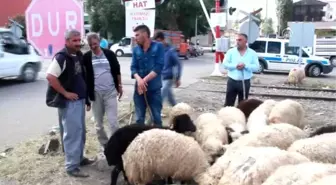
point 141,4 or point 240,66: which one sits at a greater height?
point 141,4

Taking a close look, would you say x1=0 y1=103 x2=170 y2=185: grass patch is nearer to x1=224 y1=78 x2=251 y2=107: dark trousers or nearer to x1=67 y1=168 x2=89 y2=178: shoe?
x1=67 y1=168 x2=89 y2=178: shoe

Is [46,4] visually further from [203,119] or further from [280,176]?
[280,176]

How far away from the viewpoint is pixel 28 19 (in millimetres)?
5590

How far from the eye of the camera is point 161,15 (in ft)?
147

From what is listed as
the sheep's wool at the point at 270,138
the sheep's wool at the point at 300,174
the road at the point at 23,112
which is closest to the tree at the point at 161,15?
Answer: the road at the point at 23,112

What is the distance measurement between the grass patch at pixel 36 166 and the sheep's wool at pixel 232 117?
223 cm

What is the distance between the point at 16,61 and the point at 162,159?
43.3 feet

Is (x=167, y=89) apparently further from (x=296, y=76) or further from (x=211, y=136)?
(x=296, y=76)

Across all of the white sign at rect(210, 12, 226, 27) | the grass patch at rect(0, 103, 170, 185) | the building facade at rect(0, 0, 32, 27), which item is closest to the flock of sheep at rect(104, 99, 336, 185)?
the grass patch at rect(0, 103, 170, 185)

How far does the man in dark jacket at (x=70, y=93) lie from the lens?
17.5ft

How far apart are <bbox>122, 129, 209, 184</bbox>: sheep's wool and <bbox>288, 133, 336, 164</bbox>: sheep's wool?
3.65 feet

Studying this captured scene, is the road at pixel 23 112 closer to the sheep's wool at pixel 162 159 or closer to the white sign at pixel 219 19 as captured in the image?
the sheep's wool at pixel 162 159

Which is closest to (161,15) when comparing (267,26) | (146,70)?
(146,70)

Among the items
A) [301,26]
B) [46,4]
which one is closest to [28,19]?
[46,4]
